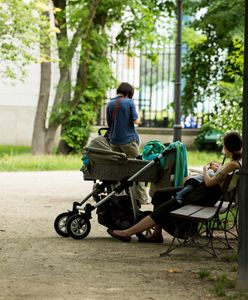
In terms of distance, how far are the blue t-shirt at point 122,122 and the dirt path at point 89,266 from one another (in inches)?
49.5

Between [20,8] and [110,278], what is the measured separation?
17.3 meters

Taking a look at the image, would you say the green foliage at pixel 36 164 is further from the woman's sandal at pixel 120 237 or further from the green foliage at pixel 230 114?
the woman's sandal at pixel 120 237

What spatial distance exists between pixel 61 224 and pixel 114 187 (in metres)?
0.70

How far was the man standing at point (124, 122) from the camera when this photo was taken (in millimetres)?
13352

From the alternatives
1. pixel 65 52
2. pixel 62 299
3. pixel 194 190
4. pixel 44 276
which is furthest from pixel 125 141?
pixel 65 52

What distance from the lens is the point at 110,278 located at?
866cm

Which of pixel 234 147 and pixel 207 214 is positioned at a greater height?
pixel 234 147

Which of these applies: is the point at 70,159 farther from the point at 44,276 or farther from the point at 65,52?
the point at 44,276

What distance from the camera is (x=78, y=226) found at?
11.3 metres

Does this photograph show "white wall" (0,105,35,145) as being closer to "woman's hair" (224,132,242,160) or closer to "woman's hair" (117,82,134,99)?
"woman's hair" (117,82,134,99)

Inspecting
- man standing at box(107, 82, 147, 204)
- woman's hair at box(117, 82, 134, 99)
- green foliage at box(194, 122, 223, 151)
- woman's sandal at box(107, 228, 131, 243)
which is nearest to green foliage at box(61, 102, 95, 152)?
green foliage at box(194, 122, 223, 151)

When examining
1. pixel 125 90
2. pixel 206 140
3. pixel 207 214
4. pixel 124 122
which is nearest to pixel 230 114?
pixel 206 140

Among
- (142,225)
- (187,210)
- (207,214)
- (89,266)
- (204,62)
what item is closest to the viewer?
(89,266)

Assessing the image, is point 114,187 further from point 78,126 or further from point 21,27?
point 78,126
